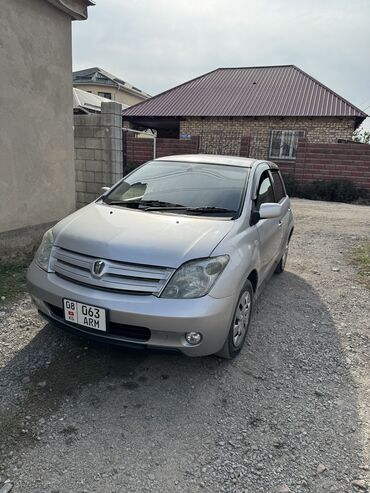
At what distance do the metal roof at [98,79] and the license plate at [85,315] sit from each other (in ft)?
107

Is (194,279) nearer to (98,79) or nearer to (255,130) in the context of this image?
(255,130)

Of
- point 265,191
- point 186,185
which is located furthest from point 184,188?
point 265,191

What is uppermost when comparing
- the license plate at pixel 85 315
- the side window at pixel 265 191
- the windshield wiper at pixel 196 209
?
the side window at pixel 265 191

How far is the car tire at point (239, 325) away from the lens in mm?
2775

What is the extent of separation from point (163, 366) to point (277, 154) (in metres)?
15.9

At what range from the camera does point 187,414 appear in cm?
239

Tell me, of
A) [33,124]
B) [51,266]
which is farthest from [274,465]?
[33,124]

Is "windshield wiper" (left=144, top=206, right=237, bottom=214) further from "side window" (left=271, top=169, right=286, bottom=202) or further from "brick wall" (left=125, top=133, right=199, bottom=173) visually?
"brick wall" (left=125, top=133, right=199, bottom=173)

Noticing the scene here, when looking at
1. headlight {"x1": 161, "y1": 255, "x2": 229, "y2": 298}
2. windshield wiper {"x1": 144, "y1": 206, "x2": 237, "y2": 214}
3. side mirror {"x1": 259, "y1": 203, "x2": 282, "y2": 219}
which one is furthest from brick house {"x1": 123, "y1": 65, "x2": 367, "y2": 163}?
headlight {"x1": 161, "y1": 255, "x2": 229, "y2": 298}

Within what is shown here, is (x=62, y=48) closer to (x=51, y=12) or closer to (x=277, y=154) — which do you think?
(x=51, y=12)

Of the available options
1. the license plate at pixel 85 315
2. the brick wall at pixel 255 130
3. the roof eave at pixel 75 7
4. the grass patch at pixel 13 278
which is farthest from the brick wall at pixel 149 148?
the license plate at pixel 85 315

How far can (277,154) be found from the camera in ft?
56.3

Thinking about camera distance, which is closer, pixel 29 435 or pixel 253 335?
pixel 29 435

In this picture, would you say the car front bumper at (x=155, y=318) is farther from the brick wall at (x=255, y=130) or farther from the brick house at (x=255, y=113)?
the brick wall at (x=255, y=130)
